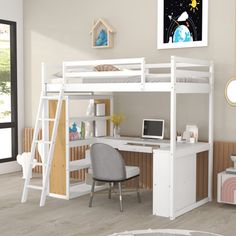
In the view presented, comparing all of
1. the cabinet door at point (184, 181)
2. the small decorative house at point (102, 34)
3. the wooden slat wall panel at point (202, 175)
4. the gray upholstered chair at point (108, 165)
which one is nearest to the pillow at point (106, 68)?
the gray upholstered chair at point (108, 165)

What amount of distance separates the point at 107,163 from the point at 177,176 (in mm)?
711

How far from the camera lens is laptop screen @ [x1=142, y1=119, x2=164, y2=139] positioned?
18.0 feet

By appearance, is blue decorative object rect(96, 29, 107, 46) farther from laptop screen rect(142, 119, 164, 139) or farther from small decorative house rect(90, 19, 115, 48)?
laptop screen rect(142, 119, 164, 139)

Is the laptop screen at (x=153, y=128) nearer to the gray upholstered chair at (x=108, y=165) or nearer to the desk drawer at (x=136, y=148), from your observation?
the desk drawer at (x=136, y=148)

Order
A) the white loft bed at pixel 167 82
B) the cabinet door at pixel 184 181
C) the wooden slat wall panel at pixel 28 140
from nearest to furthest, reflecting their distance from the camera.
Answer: the white loft bed at pixel 167 82, the cabinet door at pixel 184 181, the wooden slat wall panel at pixel 28 140

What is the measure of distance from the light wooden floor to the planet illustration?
1.89 meters

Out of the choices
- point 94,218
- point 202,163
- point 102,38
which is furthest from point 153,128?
point 94,218

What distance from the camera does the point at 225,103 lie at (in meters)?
5.19

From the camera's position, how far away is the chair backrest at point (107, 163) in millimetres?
4590

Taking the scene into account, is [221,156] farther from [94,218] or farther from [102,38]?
[102,38]

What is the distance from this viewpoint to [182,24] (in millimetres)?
5441

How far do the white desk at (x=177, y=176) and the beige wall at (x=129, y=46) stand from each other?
1.86ft

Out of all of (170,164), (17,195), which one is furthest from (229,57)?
(17,195)

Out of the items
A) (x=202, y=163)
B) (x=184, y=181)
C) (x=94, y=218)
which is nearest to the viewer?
(x=94, y=218)
